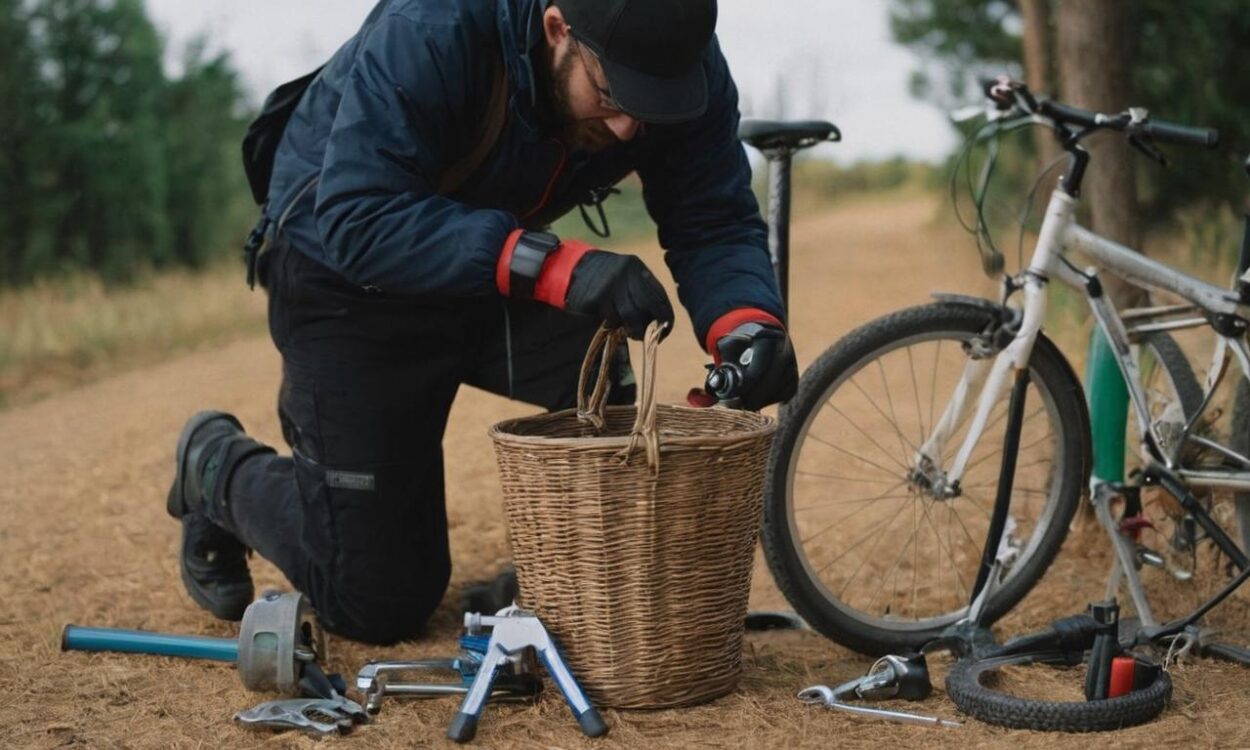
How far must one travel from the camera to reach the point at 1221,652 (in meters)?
3.39

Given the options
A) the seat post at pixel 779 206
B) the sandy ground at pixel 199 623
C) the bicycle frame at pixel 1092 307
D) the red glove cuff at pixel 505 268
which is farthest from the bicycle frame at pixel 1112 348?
the red glove cuff at pixel 505 268

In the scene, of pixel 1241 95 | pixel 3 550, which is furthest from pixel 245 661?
pixel 1241 95

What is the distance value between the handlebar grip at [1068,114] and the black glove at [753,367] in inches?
34.8

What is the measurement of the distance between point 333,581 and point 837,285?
852 cm

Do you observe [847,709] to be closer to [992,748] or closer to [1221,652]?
[992,748]

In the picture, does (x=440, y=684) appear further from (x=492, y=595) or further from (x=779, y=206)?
(x=779, y=206)

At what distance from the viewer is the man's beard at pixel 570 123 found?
3076mm

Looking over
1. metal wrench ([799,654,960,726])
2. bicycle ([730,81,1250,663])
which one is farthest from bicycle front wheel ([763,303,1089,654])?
metal wrench ([799,654,960,726])

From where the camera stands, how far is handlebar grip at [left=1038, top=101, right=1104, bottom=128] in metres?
3.44

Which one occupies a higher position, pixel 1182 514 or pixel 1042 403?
pixel 1042 403

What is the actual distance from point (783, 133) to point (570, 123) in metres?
0.72

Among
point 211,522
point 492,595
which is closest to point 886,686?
point 492,595

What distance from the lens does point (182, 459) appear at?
4.07 metres

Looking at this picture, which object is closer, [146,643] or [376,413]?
[146,643]
